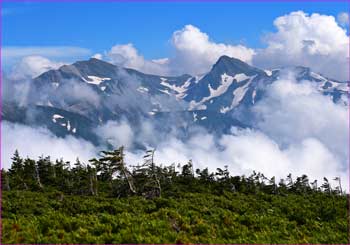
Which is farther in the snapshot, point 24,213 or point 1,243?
point 24,213

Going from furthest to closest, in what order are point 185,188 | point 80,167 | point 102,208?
point 80,167 → point 185,188 → point 102,208

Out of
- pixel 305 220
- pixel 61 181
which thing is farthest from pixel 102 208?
pixel 61 181

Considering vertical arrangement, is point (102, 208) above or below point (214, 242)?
above

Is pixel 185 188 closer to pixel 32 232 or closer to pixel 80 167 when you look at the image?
pixel 80 167

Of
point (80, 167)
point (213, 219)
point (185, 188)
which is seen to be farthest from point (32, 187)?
point (213, 219)

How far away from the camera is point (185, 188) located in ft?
184

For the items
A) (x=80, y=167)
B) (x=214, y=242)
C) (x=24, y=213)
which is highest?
(x=80, y=167)

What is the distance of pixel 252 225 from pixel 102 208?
28.0 feet

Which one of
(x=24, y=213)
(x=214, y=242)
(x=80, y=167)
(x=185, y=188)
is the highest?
(x=80, y=167)

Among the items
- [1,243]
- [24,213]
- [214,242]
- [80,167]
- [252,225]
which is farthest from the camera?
[80,167]

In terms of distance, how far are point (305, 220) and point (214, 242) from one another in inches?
316

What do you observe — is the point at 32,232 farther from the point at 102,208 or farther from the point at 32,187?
the point at 32,187

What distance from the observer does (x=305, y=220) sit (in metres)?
26.2

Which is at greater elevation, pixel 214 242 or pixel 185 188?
pixel 185 188
